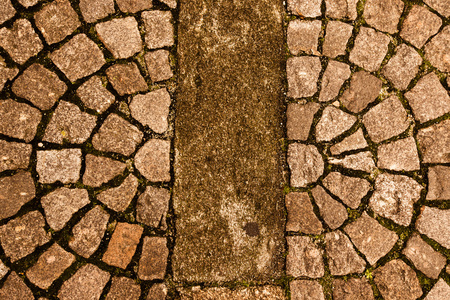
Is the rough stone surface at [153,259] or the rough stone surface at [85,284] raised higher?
the rough stone surface at [153,259]

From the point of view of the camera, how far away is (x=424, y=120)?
7.60ft

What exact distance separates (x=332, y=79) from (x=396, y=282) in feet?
5.50

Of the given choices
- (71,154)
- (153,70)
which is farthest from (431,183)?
(71,154)

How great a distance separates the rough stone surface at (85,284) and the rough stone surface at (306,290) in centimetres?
140

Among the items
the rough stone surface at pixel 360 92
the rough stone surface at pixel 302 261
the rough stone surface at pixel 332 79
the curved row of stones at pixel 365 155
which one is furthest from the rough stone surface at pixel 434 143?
the rough stone surface at pixel 302 261

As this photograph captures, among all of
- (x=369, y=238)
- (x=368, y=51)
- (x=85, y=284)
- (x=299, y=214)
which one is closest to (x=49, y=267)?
(x=85, y=284)

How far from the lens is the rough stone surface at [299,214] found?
2207mm

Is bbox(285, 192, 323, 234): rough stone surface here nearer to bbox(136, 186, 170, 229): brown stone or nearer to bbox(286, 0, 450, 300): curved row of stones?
bbox(286, 0, 450, 300): curved row of stones

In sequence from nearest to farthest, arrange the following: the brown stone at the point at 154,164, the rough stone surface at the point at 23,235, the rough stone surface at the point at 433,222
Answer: the rough stone surface at the point at 23,235, the brown stone at the point at 154,164, the rough stone surface at the point at 433,222

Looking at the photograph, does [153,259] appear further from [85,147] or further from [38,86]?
[38,86]

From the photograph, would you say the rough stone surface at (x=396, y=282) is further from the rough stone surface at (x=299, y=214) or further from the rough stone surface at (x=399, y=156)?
the rough stone surface at (x=399, y=156)

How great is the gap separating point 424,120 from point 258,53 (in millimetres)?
1460

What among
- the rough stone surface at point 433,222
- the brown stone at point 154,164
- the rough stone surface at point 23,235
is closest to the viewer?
the rough stone surface at point 23,235

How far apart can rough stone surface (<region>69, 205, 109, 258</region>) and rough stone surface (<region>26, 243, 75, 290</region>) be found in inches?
4.0
